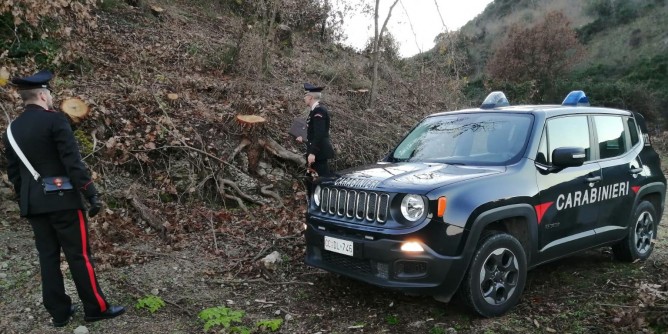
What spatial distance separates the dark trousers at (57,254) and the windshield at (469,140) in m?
3.07

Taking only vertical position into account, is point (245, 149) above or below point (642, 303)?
above

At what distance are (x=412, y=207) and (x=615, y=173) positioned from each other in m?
2.67

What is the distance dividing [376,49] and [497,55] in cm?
1693

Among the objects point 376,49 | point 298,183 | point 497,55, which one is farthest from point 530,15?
point 298,183

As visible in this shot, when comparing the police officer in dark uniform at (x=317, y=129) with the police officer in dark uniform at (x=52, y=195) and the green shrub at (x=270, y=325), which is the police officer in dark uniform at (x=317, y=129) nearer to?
the green shrub at (x=270, y=325)

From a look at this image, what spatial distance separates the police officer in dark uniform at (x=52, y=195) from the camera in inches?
166

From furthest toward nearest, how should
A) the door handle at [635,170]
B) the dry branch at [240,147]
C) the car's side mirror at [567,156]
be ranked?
the dry branch at [240,147] → the door handle at [635,170] → the car's side mirror at [567,156]

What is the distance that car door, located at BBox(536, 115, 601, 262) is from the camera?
4766 millimetres

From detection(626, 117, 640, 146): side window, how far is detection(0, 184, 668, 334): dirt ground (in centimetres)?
137

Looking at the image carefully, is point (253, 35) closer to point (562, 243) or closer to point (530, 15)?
point (562, 243)

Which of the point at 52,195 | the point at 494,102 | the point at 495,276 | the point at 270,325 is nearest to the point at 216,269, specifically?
the point at 270,325

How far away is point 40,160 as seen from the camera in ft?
14.0

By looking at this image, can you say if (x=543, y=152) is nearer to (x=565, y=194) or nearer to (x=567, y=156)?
(x=567, y=156)

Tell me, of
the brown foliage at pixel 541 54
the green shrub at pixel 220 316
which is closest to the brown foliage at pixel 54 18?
the green shrub at pixel 220 316
